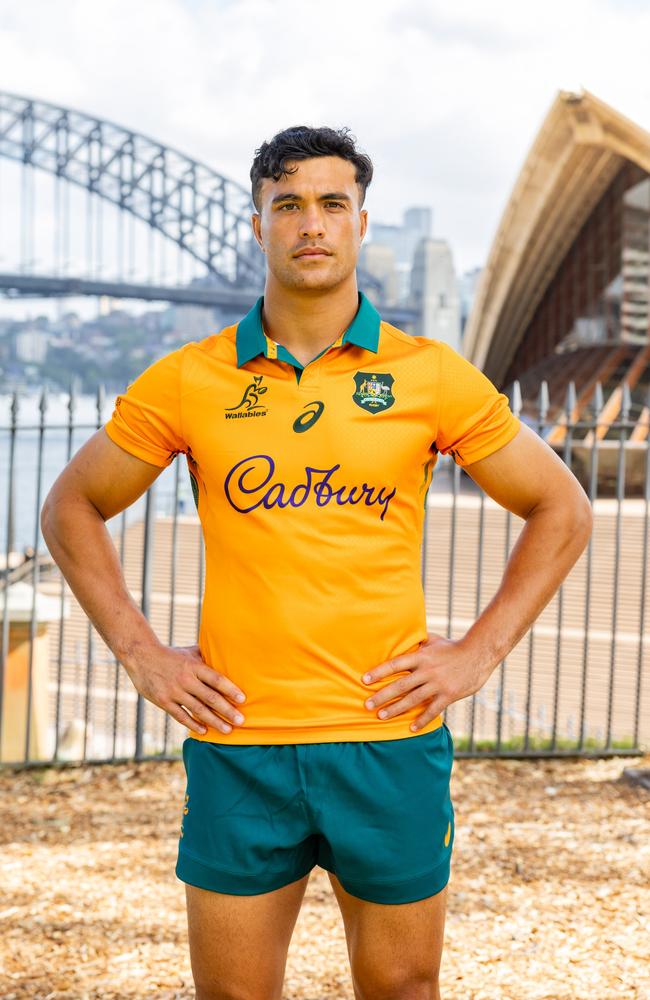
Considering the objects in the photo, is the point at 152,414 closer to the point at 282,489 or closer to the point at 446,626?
the point at 282,489

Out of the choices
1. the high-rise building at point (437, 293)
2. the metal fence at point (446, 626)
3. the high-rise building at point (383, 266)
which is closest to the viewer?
the metal fence at point (446, 626)

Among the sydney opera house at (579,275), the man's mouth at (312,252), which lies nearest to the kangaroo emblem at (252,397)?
the man's mouth at (312,252)

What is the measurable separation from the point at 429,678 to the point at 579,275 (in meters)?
32.7

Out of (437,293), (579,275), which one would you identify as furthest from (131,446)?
(437,293)

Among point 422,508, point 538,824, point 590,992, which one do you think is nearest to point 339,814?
point 422,508

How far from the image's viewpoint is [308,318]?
1.79m

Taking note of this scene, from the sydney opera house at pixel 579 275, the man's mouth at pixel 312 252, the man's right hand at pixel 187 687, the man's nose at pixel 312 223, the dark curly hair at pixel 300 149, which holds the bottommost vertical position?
the man's right hand at pixel 187 687

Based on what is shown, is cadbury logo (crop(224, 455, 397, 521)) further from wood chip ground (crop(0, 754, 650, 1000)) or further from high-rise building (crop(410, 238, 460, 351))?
high-rise building (crop(410, 238, 460, 351))

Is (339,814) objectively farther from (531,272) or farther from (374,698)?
(531,272)

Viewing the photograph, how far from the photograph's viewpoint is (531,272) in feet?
111

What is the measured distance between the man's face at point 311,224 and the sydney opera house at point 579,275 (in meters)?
20.3

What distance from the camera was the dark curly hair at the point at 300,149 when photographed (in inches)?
68.0

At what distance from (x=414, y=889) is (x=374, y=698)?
311mm

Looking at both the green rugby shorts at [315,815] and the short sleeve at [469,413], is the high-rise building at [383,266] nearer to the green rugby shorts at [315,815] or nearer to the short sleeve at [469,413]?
the short sleeve at [469,413]
